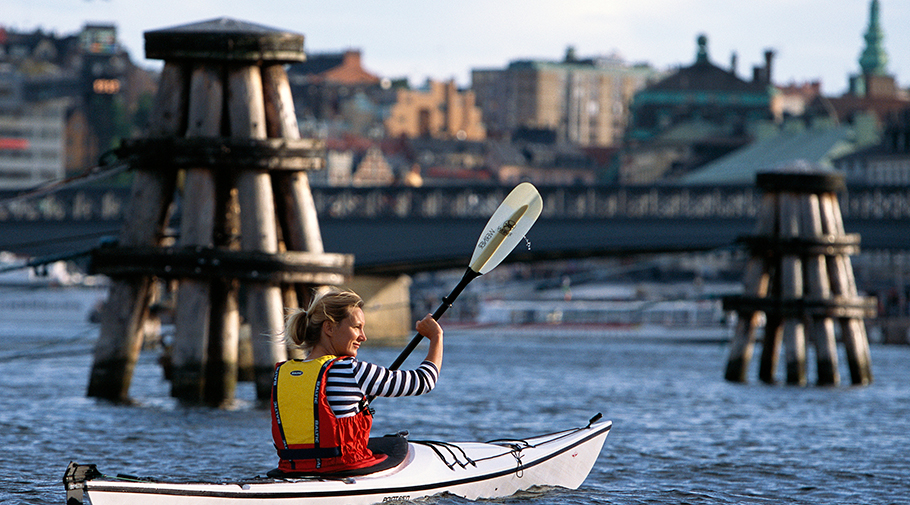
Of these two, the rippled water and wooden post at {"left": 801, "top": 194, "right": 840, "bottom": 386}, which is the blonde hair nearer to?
the rippled water

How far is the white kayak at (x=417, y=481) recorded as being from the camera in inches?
413

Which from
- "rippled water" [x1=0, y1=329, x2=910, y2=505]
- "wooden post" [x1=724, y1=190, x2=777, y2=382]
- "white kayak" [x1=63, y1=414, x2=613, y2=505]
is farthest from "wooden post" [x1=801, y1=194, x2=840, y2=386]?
"white kayak" [x1=63, y1=414, x2=613, y2=505]

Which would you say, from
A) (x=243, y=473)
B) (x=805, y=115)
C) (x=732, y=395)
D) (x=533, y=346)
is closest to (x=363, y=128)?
(x=805, y=115)

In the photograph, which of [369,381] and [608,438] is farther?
[608,438]

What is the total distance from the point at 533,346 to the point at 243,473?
169ft

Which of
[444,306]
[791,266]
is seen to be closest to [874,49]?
[791,266]

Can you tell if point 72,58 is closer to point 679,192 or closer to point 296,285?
point 679,192

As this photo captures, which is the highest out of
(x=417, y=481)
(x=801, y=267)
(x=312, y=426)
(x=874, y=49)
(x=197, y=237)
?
(x=874, y=49)

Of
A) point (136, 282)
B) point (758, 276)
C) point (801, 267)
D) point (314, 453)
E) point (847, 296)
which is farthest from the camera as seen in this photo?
point (801, 267)

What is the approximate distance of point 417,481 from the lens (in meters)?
11.8

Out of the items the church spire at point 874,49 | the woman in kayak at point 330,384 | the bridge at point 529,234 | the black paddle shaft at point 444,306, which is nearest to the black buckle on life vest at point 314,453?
the woman in kayak at point 330,384

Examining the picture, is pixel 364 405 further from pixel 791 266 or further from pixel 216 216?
pixel 791 266

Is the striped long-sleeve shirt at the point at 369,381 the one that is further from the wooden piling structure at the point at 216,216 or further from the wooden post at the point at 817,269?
the wooden post at the point at 817,269

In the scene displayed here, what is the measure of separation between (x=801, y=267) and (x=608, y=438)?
1067 centimetres
